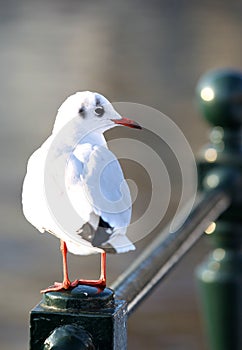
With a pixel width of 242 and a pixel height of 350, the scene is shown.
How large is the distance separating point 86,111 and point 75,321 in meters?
0.23

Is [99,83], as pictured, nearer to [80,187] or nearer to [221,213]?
[221,213]

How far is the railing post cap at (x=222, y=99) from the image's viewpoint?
2510 mm

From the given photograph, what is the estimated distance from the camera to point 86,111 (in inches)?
41.1

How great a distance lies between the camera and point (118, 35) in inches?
437

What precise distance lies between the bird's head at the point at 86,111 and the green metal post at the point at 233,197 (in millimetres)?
1406

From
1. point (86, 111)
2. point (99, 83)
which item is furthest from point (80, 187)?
point (99, 83)

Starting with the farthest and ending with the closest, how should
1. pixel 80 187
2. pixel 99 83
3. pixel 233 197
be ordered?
pixel 99 83, pixel 233 197, pixel 80 187

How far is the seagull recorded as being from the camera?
3.27 ft

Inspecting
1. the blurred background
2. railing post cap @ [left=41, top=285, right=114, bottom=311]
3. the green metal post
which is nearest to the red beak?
railing post cap @ [left=41, top=285, right=114, bottom=311]

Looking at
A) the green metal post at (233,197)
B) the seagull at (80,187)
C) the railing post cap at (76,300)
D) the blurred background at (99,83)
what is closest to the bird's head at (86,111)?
the seagull at (80,187)

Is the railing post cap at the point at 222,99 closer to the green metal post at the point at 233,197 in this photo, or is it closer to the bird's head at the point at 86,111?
the green metal post at the point at 233,197

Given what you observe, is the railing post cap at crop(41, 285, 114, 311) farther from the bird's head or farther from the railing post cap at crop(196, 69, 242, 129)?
the railing post cap at crop(196, 69, 242, 129)

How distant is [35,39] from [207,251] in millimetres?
5330

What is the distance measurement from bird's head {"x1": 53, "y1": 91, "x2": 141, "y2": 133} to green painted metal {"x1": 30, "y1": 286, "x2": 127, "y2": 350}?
0.60 ft
